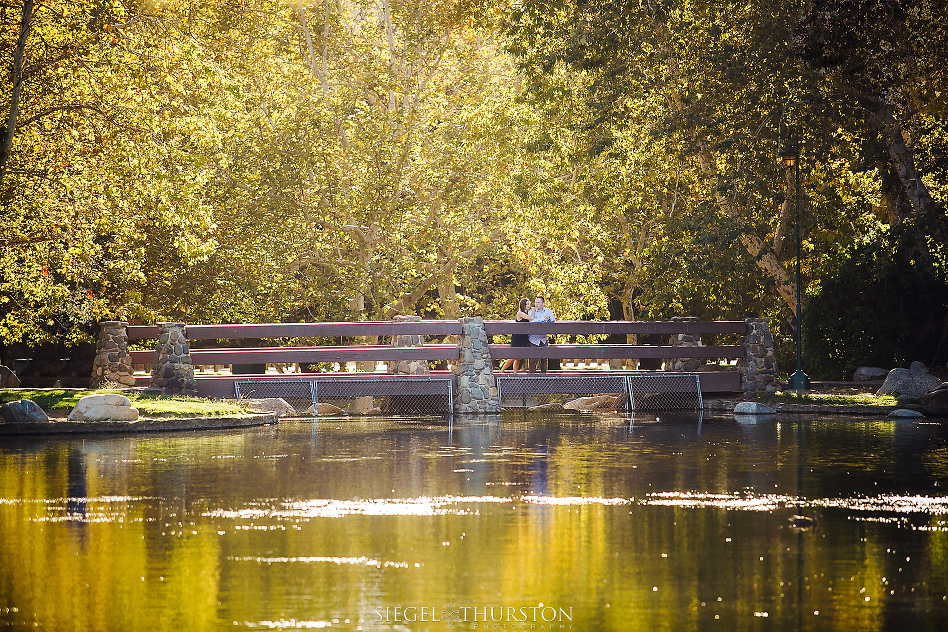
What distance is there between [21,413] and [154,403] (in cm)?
312

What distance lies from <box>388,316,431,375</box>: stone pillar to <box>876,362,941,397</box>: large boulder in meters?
10.5

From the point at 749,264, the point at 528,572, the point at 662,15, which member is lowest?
the point at 528,572

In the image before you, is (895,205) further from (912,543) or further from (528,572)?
(528,572)

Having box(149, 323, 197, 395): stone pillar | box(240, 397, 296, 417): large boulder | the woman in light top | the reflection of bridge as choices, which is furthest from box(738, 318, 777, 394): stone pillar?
box(149, 323, 197, 395): stone pillar

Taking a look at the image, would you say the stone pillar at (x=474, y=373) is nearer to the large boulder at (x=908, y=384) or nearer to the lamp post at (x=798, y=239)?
the lamp post at (x=798, y=239)

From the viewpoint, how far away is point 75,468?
14219 mm

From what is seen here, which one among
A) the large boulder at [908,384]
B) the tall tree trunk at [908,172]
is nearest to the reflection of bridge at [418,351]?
the large boulder at [908,384]

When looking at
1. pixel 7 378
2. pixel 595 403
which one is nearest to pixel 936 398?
pixel 595 403

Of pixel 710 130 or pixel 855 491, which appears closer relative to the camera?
pixel 855 491

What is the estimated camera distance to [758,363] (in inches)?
1072

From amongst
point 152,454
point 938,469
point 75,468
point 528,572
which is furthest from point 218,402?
point 528,572

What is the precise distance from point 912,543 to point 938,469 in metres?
5.05

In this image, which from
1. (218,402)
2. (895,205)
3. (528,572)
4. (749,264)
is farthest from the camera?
(749,264)

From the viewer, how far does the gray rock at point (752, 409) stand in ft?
79.0
